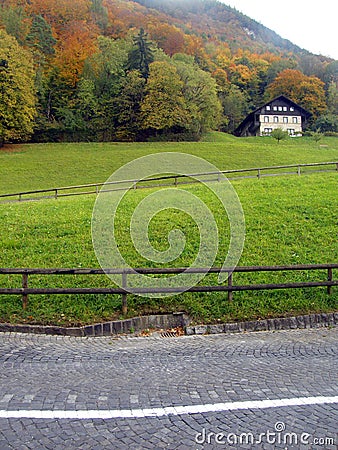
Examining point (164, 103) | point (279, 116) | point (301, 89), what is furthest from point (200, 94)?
point (301, 89)

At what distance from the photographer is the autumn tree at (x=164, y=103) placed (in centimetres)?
6300

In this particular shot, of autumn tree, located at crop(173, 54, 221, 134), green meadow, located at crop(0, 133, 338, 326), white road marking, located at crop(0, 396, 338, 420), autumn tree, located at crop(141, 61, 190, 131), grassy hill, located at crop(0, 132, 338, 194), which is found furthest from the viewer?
autumn tree, located at crop(173, 54, 221, 134)

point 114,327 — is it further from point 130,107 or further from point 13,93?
point 130,107

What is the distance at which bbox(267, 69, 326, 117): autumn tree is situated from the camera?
3644 inches

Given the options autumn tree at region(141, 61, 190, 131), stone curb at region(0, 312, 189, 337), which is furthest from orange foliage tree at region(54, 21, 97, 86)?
stone curb at region(0, 312, 189, 337)

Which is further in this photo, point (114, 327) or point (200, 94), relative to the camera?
point (200, 94)

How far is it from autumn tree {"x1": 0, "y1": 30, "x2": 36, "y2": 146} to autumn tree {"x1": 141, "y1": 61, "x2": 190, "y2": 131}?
1560 centimetres

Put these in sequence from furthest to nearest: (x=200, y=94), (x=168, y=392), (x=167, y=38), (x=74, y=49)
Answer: (x=167, y=38)
(x=74, y=49)
(x=200, y=94)
(x=168, y=392)

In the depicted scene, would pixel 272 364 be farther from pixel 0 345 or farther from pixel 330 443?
pixel 0 345

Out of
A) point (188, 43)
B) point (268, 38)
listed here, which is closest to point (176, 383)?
point (188, 43)

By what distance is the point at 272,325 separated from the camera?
970 centimetres

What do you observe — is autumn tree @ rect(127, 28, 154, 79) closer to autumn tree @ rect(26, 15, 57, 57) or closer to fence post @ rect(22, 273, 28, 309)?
autumn tree @ rect(26, 15, 57, 57)

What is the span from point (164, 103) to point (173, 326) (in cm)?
5726

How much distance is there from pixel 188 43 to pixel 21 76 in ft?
181
